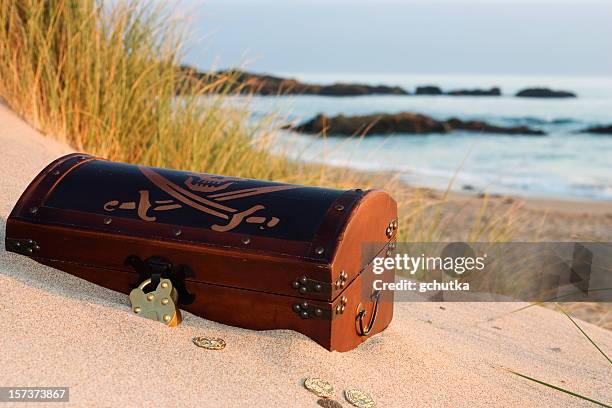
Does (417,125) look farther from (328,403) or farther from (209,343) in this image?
(328,403)

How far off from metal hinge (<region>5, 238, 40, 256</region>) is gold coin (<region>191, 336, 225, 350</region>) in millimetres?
838

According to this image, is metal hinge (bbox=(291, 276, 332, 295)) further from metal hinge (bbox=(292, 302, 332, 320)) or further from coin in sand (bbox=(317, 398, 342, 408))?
coin in sand (bbox=(317, 398, 342, 408))

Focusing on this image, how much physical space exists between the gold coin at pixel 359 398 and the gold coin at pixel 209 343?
0.47 meters

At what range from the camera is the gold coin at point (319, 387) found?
2330 millimetres

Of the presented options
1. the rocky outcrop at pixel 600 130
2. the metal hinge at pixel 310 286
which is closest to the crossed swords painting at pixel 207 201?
the metal hinge at pixel 310 286

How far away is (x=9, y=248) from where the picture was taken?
2889mm

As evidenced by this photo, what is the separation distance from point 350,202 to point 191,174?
0.76 m

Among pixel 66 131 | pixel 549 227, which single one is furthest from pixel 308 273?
pixel 549 227

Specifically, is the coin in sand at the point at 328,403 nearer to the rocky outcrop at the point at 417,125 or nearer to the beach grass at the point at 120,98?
the beach grass at the point at 120,98

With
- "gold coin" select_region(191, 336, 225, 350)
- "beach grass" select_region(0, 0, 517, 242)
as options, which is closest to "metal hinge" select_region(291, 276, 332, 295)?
"gold coin" select_region(191, 336, 225, 350)

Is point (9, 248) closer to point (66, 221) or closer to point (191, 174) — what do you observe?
point (66, 221)

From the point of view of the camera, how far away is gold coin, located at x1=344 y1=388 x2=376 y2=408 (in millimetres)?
2338

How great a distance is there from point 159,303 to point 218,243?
33cm

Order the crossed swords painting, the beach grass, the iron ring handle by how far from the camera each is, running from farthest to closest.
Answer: the beach grass, the iron ring handle, the crossed swords painting
